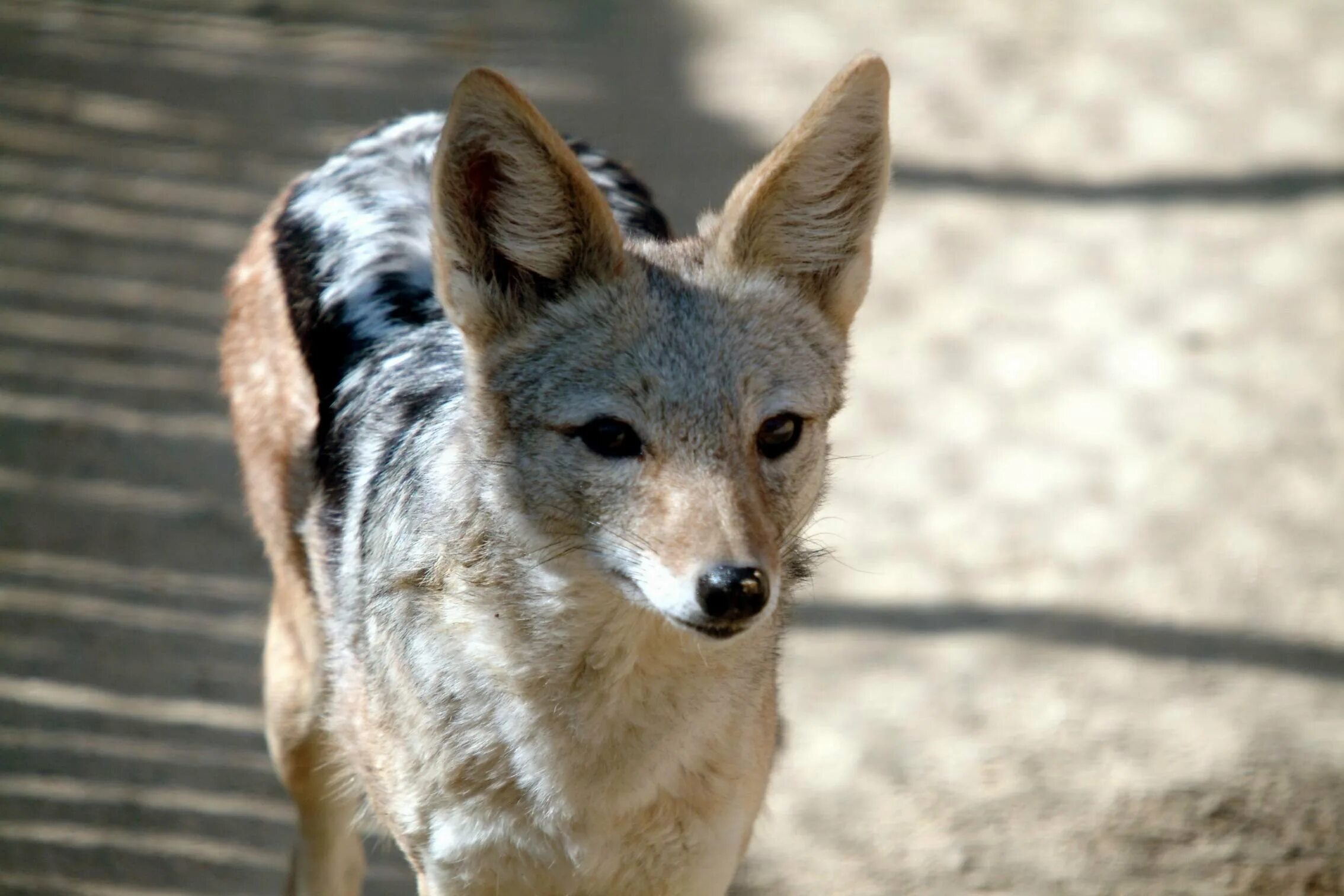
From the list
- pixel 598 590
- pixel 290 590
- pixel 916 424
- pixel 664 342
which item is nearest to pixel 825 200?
pixel 664 342

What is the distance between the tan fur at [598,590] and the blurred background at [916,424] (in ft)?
4.58

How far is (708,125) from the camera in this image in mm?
6477

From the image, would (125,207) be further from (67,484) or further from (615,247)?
(615,247)

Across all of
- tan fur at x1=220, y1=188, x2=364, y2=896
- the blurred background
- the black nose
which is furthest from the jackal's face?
the blurred background

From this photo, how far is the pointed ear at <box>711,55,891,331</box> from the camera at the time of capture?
267 cm

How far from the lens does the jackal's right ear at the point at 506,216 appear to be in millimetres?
2529

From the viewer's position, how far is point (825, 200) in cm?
283

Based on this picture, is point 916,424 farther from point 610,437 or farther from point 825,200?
point 610,437

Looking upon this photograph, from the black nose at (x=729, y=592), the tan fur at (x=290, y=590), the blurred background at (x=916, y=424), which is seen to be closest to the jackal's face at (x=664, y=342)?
the black nose at (x=729, y=592)

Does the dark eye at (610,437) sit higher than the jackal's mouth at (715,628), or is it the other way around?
the dark eye at (610,437)

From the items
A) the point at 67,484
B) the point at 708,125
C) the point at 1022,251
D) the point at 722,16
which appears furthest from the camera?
the point at 722,16

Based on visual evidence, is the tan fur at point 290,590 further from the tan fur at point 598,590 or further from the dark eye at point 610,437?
the dark eye at point 610,437

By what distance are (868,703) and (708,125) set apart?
3.06 m

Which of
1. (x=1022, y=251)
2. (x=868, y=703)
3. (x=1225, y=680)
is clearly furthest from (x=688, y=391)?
(x=1022, y=251)
